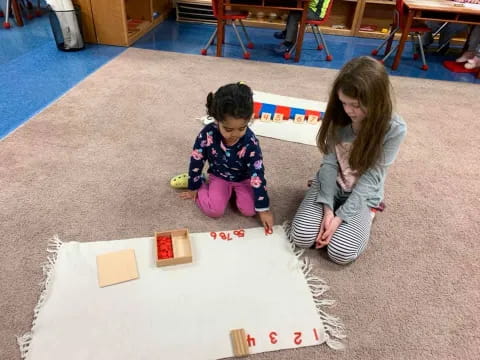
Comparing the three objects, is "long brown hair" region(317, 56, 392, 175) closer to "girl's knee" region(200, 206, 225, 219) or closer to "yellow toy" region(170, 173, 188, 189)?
"girl's knee" region(200, 206, 225, 219)

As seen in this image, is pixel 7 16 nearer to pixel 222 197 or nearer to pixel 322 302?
pixel 222 197

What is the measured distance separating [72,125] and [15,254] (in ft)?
2.85

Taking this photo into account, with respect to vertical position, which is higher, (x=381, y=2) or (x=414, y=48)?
(x=381, y=2)

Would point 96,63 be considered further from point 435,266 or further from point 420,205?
point 435,266

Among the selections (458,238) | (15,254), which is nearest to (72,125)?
(15,254)

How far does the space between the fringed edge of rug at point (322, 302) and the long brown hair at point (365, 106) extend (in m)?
0.36

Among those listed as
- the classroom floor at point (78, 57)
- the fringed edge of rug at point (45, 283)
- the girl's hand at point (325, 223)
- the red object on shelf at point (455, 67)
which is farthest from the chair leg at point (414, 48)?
the fringed edge of rug at point (45, 283)

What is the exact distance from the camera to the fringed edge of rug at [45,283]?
94 cm

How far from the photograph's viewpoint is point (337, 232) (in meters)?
1.19

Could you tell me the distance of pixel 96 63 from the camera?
2.58 metres

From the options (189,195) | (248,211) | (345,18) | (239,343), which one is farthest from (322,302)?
(345,18)

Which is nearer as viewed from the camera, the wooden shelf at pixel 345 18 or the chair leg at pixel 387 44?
the chair leg at pixel 387 44

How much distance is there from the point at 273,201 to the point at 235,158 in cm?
29

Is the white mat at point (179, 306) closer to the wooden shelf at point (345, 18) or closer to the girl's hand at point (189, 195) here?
the girl's hand at point (189, 195)
